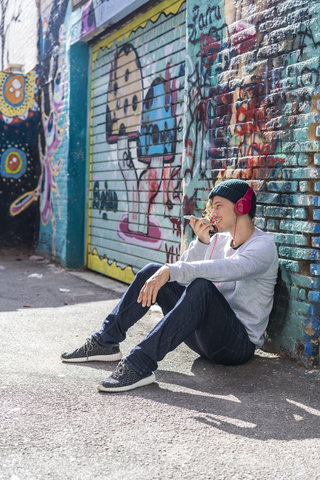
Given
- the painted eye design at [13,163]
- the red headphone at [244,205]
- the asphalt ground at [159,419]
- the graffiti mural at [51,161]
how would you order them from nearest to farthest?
the asphalt ground at [159,419] < the red headphone at [244,205] < the graffiti mural at [51,161] < the painted eye design at [13,163]

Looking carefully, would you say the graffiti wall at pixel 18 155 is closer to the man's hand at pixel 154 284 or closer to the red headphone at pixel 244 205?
the red headphone at pixel 244 205

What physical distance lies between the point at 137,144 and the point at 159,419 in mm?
4344

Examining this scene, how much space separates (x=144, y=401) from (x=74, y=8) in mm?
6887

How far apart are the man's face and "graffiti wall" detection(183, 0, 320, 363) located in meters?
0.43

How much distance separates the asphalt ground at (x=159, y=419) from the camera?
2193 mm

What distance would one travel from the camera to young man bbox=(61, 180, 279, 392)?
2.97 m

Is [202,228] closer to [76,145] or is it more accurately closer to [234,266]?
[234,266]

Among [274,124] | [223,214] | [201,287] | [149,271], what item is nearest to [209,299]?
[201,287]

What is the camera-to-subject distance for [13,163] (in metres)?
9.95

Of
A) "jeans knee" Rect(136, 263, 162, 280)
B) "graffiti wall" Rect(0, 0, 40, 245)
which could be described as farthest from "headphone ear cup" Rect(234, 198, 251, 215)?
"graffiti wall" Rect(0, 0, 40, 245)

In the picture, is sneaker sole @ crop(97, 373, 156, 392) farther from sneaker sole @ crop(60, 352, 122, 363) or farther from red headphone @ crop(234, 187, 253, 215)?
red headphone @ crop(234, 187, 253, 215)

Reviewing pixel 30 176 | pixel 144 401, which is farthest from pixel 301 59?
pixel 30 176

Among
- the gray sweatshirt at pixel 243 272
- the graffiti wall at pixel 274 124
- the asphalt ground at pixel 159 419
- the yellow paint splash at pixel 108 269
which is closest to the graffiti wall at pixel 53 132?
the yellow paint splash at pixel 108 269

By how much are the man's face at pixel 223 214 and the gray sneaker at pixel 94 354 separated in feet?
3.72
